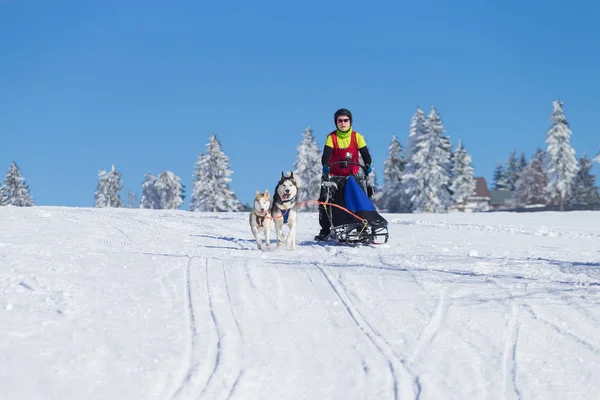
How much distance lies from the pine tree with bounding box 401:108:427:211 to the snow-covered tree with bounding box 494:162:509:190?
72.0m

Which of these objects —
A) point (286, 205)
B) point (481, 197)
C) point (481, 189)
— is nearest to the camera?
point (286, 205)

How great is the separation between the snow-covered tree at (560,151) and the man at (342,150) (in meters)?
52.9

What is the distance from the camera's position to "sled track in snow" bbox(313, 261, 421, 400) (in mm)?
3944

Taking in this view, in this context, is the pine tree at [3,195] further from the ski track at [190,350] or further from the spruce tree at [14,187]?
the ski track at [190,350]

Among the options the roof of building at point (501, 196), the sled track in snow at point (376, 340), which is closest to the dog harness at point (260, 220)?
the sled track in snow at point (376, 340)

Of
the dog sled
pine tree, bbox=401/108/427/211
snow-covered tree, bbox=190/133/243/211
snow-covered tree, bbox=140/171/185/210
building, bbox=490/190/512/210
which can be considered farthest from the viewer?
building, bbox=490/190/512/210

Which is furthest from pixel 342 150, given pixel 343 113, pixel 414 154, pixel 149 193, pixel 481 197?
pixel 481 197

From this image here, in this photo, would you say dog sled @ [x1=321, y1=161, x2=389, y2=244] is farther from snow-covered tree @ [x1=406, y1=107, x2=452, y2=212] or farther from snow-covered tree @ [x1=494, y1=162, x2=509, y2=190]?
snow-covered tree @ [x1=494, y1=162, x2=509, y2=190]

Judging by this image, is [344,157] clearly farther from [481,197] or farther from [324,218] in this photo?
[481,197]

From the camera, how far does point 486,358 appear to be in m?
4.48

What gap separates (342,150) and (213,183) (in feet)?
159

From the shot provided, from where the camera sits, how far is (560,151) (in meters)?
59.8

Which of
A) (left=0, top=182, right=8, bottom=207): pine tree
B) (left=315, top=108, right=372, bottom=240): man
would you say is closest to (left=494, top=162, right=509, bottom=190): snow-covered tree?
(left=0, top=182, right=8, bottom=207): pine tree

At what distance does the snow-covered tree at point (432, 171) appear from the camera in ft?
176
